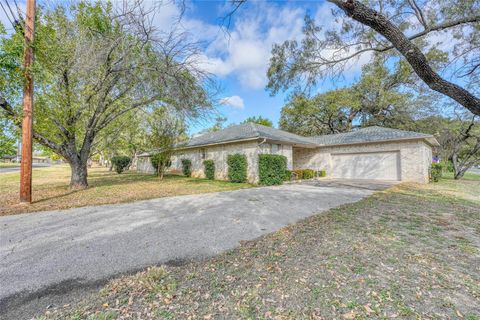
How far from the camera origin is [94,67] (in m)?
8.01

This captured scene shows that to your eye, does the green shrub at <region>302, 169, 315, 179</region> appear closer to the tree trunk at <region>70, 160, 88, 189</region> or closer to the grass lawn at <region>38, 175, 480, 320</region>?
the grass lawn at <region>38, 175, 480, 320</region>

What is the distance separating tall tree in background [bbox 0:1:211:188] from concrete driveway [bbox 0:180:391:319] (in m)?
4.57

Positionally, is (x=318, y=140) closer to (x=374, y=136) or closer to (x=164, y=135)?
(x=374, y=136)

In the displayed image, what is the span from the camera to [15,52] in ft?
22.4

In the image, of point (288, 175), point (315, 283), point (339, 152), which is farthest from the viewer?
point (339, 152)

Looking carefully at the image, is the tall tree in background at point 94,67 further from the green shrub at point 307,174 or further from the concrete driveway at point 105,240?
the green shrub at point 307,174

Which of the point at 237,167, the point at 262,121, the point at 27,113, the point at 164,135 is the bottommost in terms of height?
the point at 237,167

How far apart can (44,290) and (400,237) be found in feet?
18.4

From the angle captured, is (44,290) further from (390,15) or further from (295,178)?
(295,178)

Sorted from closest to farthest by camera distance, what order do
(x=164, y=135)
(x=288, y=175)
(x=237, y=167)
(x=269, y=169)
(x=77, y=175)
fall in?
(x=77, y=175) → (x=269, y=169) → (x=237, y=167) → (x=288, y=175) → (x=164, y=135)

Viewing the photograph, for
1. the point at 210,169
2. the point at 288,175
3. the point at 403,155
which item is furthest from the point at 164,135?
the point at 403,155

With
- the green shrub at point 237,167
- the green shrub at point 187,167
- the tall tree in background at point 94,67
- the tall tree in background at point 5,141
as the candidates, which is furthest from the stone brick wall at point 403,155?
the tall tree in background at point 5,141

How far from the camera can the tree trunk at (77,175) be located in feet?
34.2

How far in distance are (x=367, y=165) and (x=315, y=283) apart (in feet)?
52.2
